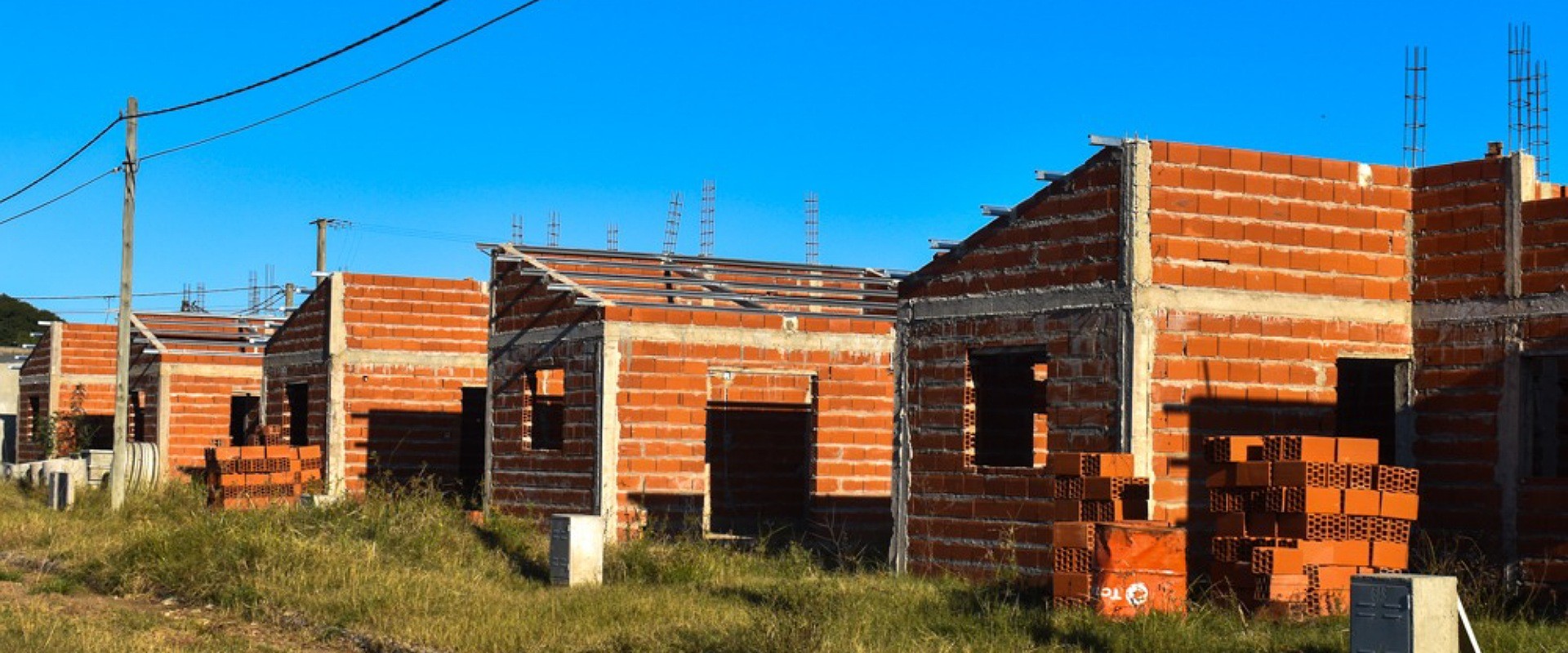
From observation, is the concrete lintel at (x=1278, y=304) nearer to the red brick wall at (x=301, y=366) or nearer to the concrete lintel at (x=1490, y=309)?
the concrete lintel at (x=1490, y=309)

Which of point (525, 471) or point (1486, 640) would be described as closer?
point (1486, 640)

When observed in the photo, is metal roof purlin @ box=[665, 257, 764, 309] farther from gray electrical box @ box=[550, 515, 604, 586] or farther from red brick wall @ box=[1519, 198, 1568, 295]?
red brick wall @ box=[1519, 198, 1568, 295]

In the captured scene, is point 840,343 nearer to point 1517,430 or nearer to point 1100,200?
point 1100,200

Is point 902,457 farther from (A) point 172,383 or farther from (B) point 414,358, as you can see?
(A) point 172,383

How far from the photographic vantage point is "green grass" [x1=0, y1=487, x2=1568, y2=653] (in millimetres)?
11367

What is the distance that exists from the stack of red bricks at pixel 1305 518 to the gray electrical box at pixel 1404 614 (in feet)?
9.48

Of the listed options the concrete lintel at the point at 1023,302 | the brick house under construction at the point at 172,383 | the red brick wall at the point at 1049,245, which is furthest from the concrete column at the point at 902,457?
the brick house under construction at the point at 172,383

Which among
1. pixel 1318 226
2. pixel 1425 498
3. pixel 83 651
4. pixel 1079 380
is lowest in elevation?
pixel 83 651

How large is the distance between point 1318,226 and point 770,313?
24.6ft

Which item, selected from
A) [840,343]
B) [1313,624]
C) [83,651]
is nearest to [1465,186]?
[1313,624]

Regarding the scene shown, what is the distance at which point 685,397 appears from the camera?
19.8m

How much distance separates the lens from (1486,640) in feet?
35.5

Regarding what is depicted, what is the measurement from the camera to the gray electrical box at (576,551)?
15.2m

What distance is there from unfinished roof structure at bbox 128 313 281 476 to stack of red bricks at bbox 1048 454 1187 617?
68.2ft
